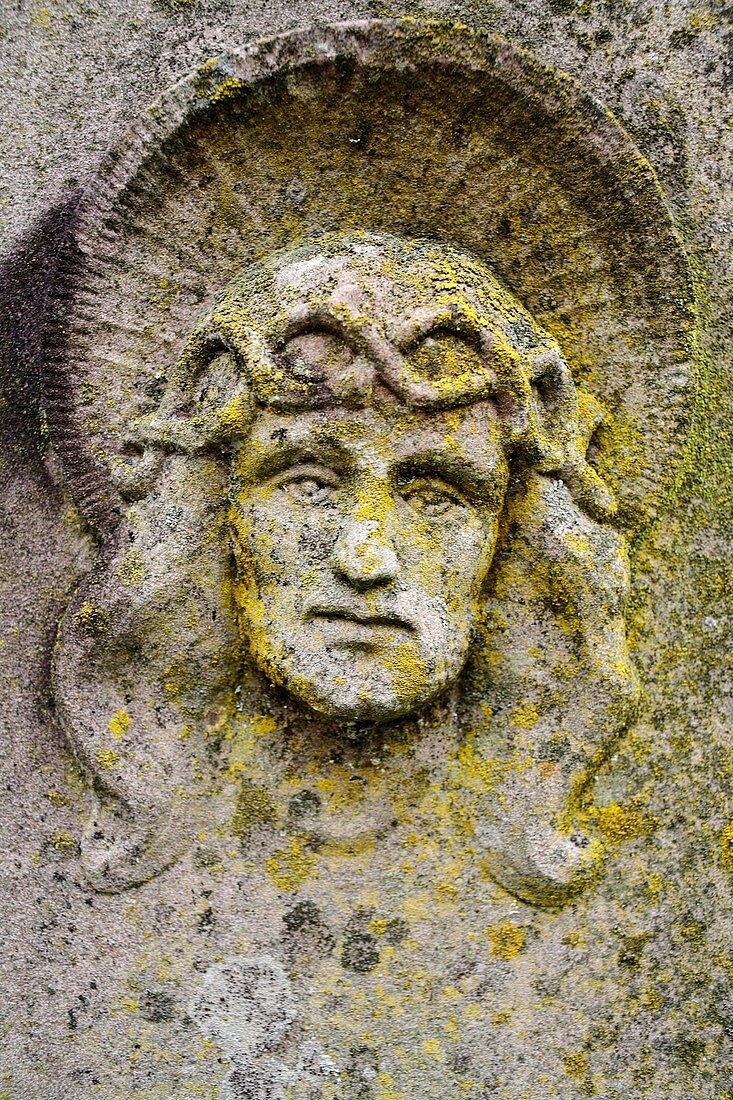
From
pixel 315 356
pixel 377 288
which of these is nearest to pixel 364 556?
pixel 315 356

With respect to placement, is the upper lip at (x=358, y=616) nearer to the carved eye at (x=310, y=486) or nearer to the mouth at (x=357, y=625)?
the mouth at (x=357, y=625)

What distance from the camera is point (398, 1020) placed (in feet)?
5.43

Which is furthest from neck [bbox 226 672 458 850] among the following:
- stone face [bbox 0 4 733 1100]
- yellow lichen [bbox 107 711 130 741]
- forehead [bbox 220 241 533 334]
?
forehead [bbox 220 241 533 334]

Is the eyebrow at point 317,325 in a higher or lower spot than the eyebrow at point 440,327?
lower

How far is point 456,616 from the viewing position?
154 centimetres

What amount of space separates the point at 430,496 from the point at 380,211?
1.82 feet

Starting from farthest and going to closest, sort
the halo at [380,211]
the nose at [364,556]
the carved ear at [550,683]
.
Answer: the carved ear at [550,683], the halo at [380,211], the nose at [364,556]

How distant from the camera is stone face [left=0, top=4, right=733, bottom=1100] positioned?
160 cm

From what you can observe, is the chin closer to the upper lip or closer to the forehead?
the upper lip

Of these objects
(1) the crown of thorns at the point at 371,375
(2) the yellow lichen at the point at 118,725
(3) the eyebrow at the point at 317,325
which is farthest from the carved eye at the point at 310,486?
(2) the yellow lichen at the point at 118,725

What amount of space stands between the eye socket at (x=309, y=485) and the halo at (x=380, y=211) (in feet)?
1.08

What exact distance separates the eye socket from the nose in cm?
9

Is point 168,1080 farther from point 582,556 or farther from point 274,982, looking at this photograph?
point 582,556

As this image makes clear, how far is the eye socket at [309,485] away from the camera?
5.01 ft
